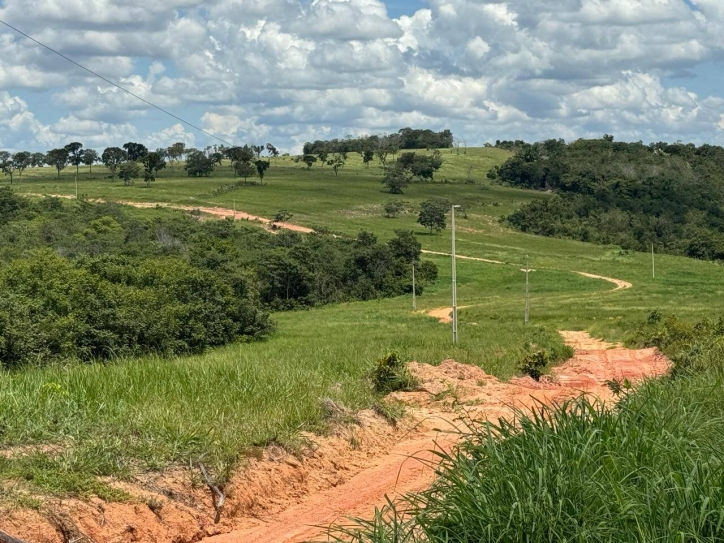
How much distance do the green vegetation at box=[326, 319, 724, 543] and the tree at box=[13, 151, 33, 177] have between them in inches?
6195

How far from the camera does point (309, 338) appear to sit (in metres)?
41.9

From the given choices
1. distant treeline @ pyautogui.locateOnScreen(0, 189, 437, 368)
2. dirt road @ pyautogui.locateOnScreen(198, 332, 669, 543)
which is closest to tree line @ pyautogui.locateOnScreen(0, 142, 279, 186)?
distant treeline @ pyautogui.locateOnScreen(0, 189, 437, 368)

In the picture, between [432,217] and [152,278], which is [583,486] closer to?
[152,278]

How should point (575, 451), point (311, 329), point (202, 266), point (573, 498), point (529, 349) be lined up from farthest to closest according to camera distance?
point (202, 266)
point (311, 329)
point (529, 349)
point (575, 451)
point (573, 498)

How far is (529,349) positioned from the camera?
25250 mm

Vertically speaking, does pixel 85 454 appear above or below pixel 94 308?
above

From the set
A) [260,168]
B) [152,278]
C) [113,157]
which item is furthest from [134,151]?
[152,278]

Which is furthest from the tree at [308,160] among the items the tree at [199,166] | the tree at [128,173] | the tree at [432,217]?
the tree at [432,217]

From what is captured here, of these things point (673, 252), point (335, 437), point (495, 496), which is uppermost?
point (495, 496)

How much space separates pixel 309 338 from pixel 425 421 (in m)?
28.1

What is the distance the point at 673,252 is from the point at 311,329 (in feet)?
244


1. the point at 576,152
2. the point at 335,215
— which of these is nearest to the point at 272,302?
the point at 335,215

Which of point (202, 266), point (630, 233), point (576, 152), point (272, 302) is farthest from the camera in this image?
point (576, 152)

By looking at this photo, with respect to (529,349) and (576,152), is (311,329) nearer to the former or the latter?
(529,349)
